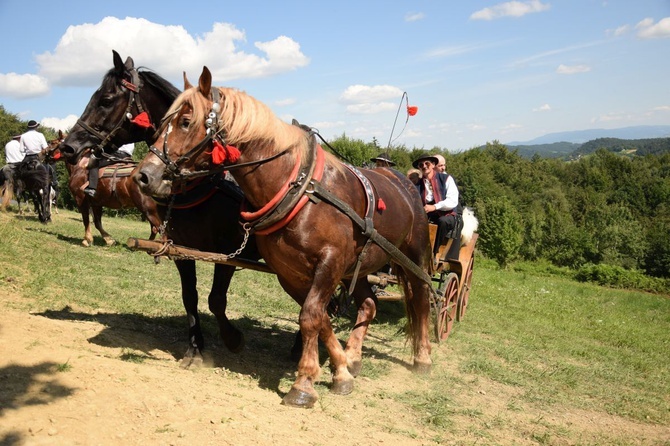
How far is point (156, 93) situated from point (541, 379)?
17.2 ft

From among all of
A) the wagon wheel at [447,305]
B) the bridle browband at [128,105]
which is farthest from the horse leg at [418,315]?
the bridle browband at [128,105]

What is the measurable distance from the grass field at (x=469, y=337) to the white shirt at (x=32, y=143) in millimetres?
2257

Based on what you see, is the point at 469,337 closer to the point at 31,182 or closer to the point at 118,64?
the point at 118,64

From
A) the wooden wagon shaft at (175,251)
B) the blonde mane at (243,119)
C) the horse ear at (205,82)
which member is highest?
the horse ear at (205,82)

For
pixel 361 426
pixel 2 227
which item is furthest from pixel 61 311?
pixel 2 227

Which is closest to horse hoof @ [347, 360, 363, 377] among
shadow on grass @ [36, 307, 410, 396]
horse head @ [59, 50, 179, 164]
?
shadow on grass @ [36, 307, 410, 396]

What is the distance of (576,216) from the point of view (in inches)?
2205

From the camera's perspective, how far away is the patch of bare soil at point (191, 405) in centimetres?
321

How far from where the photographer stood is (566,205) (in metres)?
55.0

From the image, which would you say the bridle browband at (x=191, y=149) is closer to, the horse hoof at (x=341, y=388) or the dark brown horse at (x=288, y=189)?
the dark brown horse at (x=288, y=189)

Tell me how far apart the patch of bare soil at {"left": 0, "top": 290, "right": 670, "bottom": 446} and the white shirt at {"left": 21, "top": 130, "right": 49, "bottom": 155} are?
8.46 metres

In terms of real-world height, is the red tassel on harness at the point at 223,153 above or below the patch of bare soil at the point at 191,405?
above

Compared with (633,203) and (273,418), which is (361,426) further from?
(633,203)

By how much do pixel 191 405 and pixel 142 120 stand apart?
2698 millimetres
